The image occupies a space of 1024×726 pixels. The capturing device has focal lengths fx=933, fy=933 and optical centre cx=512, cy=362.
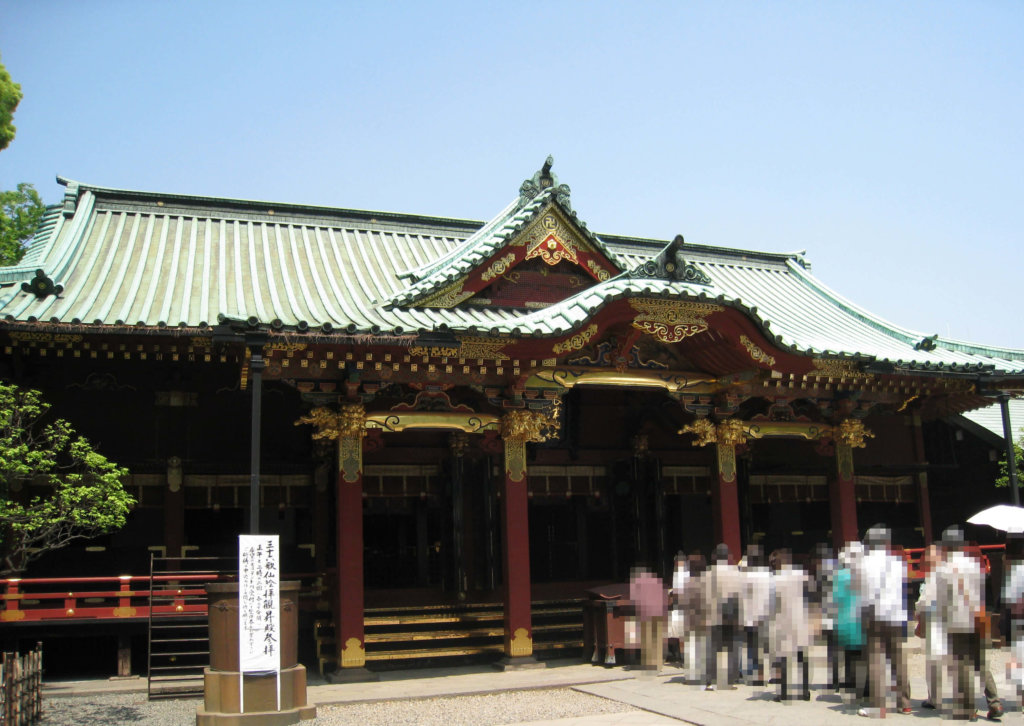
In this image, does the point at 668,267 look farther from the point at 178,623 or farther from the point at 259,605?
the point at 178,623

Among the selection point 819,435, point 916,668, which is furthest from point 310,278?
point 916,668

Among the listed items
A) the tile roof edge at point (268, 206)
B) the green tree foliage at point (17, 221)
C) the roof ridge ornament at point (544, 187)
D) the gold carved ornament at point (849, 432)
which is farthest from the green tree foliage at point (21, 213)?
the gold carved ornament at point (849, 432)

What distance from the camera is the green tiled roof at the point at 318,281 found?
13.0 metres

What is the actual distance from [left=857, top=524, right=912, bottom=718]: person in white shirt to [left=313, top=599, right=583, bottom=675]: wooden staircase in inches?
223

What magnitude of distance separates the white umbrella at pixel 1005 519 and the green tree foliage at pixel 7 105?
568 inches

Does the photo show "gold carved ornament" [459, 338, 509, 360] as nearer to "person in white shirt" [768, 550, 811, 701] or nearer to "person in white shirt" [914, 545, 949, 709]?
"person in white shirt" [768, 550, 811, 701]

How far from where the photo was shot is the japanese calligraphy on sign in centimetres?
967

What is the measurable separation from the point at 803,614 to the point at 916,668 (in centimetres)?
364

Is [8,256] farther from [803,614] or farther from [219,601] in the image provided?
[803,614]

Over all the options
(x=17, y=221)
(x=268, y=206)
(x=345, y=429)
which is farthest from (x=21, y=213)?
(x=345, y=429)

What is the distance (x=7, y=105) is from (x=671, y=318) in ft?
33.0

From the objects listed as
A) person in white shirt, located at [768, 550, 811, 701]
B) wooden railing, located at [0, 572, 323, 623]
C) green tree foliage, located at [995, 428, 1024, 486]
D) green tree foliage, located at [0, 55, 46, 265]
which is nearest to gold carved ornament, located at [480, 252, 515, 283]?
wooden railing, located at [0, 572, 323, 623]

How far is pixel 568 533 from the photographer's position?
17453mm

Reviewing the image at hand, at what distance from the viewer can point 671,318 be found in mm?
13688
